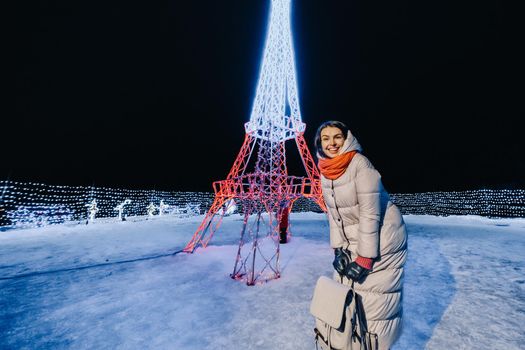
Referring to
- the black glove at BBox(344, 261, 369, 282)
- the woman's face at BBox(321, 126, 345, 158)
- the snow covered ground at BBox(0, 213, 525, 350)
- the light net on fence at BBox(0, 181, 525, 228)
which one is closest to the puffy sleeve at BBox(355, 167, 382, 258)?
the black glove at BBox(344, 261, 369, 282)

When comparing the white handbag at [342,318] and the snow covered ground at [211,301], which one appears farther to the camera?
the snow covered ground at [211,301]

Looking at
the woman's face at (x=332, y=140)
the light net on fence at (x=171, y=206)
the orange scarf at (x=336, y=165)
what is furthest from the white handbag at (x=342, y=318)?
the light net on fence at (x=171, y=206)

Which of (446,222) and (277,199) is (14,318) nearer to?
(277,199)

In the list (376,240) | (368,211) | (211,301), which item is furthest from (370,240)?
(211,301)

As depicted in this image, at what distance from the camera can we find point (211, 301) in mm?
4000

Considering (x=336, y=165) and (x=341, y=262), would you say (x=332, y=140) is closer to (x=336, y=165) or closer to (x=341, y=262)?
(x=336, y=165)

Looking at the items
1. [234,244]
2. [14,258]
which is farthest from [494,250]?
[14,258]

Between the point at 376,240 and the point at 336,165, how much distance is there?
2.11 feet

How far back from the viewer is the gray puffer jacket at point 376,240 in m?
1.73

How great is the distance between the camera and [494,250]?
293 inches

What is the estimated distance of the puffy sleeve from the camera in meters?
1.70

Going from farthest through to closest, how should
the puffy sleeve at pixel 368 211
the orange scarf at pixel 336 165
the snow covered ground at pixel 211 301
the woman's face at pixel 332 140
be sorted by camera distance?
the snow covered ground at pixel 211 301 < the woman's face at pixel 332 140 < the orange scarf at pixel 336 165 < the puffy sleeve at pixel 368 211

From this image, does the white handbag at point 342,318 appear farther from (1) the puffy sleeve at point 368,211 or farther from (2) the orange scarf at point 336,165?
(2) the orange scarf at point 336,165

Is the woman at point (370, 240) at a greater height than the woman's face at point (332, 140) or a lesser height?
lesser
